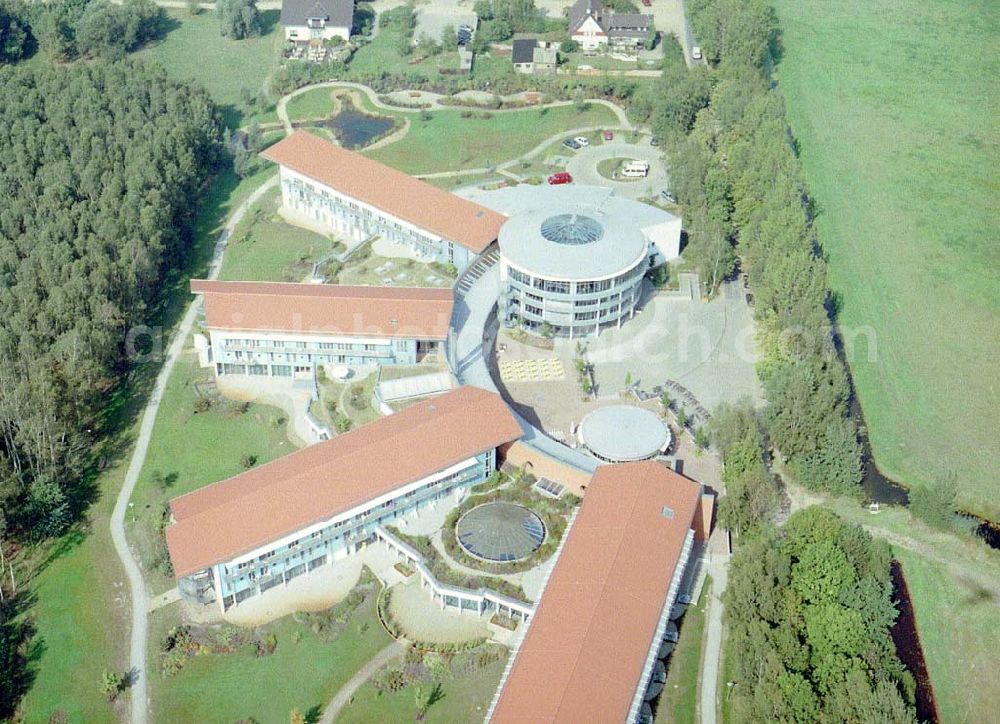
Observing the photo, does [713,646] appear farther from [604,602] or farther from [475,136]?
[475,136]

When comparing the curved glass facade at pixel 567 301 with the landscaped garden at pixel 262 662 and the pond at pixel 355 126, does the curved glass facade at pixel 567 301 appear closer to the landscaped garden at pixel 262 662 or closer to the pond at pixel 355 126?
the landscaped garden at pixel 262 662

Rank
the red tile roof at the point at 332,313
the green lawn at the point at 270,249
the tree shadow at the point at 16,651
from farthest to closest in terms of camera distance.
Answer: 1. the green lawn at the point at 270,249
2. the red tile roof at the point at 332,313
3. the tree shadow at the point at 16,651

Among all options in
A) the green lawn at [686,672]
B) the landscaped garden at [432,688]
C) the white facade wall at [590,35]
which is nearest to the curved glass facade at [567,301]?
the green lawn at [686,672]

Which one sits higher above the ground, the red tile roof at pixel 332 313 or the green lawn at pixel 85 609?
the red tile roof at pixel 332 313

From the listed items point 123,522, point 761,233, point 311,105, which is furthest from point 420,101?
point 123,522

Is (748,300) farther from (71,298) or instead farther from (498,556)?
(71,298)

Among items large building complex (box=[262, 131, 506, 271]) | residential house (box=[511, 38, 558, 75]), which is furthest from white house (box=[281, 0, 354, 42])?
large building complex (box=[262, 131, 506, 271])

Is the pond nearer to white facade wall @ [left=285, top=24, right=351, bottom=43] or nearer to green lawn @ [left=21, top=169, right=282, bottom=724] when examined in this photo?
white facade wall @ [left=285, top=24, right=351, bottom=43]
